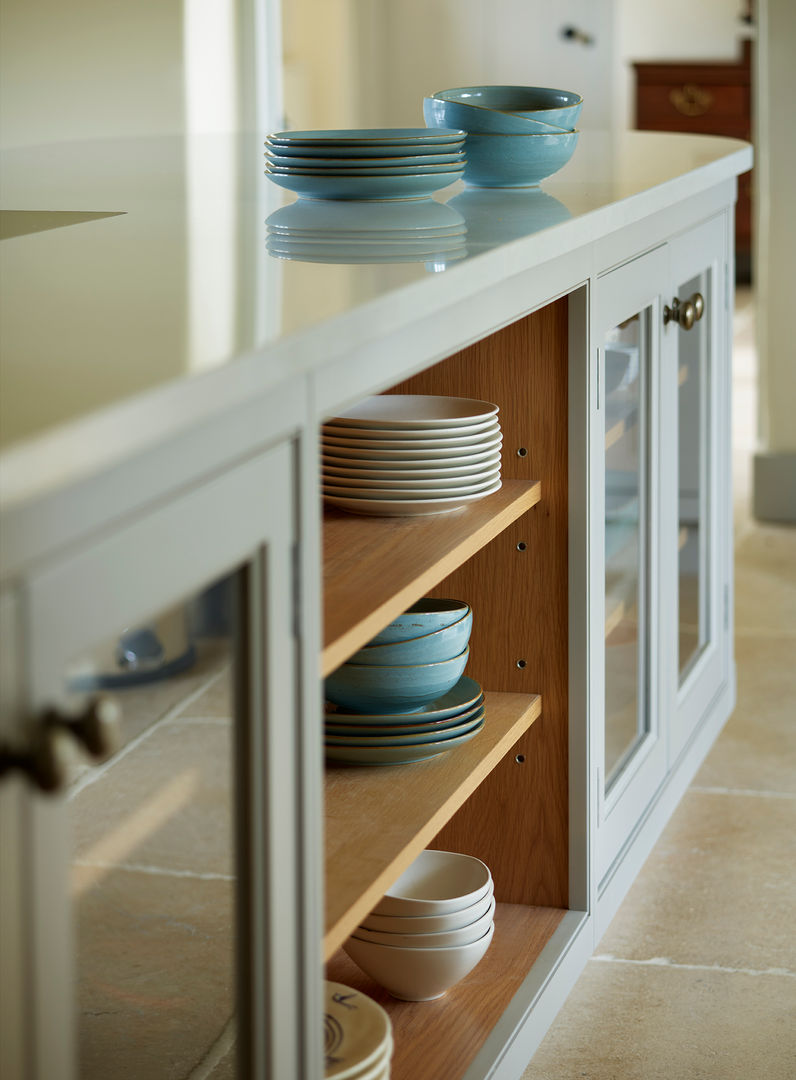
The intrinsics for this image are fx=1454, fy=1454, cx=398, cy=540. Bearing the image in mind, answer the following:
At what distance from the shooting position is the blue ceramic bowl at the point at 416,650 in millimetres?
1573

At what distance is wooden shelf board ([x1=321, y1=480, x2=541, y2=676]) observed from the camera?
1231 mm

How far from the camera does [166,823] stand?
0.98 meters

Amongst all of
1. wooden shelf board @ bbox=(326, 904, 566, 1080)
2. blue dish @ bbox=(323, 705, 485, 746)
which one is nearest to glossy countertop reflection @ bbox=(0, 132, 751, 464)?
blue dish @ bbox=(323, 705, 485, 746)

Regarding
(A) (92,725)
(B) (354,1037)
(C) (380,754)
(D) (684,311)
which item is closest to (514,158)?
(D) (684,311)

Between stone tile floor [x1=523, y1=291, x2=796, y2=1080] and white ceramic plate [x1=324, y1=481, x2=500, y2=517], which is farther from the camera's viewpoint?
stone tile floor [x1=523, y1=291, x2=796, y2=1080]

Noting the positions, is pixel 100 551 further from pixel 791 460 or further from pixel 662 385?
pixel 791 460

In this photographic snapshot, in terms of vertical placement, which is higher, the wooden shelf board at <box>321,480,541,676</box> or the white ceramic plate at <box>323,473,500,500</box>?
the white ceramic plate at <box>323,473,500,500</box>

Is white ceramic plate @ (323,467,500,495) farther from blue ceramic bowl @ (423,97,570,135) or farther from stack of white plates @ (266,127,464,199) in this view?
blue ceramic bowl @ (423,97,570,135)

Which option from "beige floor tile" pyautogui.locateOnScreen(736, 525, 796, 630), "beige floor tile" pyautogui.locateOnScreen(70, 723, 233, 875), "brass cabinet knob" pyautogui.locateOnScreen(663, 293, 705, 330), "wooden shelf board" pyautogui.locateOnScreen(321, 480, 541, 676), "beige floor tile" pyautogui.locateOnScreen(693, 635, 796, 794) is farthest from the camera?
"beige floor tile" pyautogui.locateOnScreen(736, 525, 796, 630)

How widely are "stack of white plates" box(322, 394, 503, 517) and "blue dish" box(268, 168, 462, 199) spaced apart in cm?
26

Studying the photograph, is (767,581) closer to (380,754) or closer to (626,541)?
(626,541)

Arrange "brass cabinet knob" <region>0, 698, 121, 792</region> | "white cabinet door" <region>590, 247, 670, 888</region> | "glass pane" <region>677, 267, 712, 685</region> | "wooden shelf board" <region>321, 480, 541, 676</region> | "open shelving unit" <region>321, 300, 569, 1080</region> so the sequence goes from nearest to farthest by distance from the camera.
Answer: "brass cabinet knob" <region>0, 698, 121, 792</region>
"wooden shelf board" <region>321, 480, 541, 676</region>
"open shelving unit" <region>321, 300, 569, 1080</region>
"white cabinet door" <region>590, 247, 670, 888</region>
"glass pane" <region>677, 267, 712, 685</region>

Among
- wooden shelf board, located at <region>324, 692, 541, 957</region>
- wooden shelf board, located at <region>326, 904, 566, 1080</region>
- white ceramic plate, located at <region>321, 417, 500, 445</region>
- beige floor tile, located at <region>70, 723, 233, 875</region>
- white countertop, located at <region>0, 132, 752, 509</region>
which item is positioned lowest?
wooden shelf board, located at <region>326, 904, 566, 1080</region>

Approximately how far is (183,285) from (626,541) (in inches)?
40.1
